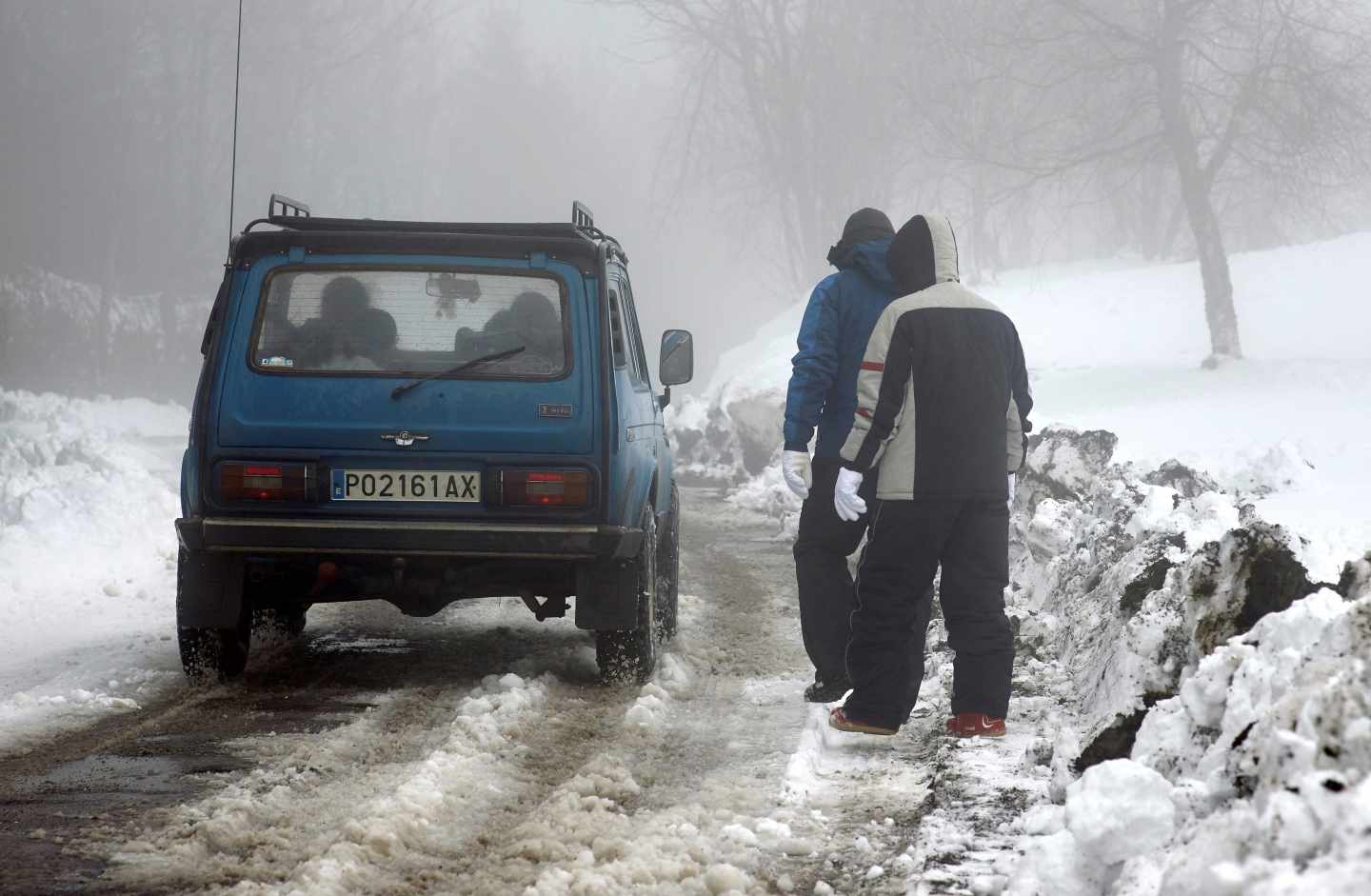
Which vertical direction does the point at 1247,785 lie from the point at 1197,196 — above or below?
below

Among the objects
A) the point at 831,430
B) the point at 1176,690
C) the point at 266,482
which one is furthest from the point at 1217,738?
the point at 266,482

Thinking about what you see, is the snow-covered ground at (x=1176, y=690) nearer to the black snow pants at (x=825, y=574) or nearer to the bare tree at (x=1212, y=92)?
the black snow pants at (x=825, y=574)

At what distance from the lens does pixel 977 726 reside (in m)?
5.00

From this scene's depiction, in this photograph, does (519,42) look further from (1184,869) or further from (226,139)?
(1184,869)

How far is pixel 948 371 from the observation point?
16.3 ft

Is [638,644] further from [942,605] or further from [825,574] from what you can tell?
[942,605]

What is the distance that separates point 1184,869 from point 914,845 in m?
1.27

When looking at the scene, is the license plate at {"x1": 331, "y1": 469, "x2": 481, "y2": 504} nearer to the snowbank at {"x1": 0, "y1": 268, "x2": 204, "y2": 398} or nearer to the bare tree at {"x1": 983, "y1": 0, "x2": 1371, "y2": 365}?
the bare tree at {"x1": 983, "y1": 0, "x2": 1371, "y2": 365}

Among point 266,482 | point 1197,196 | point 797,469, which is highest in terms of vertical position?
point 1197,196

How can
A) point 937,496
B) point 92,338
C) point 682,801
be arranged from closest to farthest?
1. point 682,801
2. point 937,496
3. point 92,338

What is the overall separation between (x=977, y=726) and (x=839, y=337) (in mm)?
1601

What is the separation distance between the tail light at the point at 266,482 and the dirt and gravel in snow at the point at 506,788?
0.80 m


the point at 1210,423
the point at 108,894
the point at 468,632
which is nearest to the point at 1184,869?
the point at 108,894

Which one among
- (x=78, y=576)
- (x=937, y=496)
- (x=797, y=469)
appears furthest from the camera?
(x=78, y=576)
